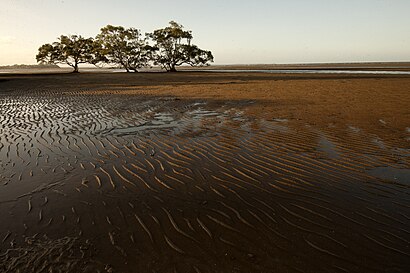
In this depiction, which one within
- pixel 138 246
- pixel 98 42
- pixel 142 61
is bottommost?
pixel 138 246

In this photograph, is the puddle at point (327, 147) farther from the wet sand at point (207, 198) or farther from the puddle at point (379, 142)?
the puddle at point (379, 142)

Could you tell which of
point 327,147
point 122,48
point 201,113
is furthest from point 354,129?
point 122,48

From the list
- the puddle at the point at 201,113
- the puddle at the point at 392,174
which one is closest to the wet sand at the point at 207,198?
the puddle at the point at 392,174

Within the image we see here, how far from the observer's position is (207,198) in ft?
14.8

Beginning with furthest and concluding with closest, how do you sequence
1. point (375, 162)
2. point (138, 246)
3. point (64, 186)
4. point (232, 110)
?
point (232, 110) → point (375, 162) → point (64, 186) → point (138, 246)

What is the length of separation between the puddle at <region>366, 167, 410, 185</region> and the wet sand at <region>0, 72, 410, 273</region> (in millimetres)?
21

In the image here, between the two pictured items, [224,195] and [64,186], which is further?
[64,186]

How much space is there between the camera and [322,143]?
7.38 m

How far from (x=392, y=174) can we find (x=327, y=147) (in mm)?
1858

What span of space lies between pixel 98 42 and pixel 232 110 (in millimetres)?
50973

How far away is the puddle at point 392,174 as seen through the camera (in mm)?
5094

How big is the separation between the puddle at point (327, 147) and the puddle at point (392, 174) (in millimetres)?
988

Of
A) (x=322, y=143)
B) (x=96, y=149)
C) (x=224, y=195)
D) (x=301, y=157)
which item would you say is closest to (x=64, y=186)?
(x=96, y=149)

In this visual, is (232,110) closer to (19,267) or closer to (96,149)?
(96,149)
